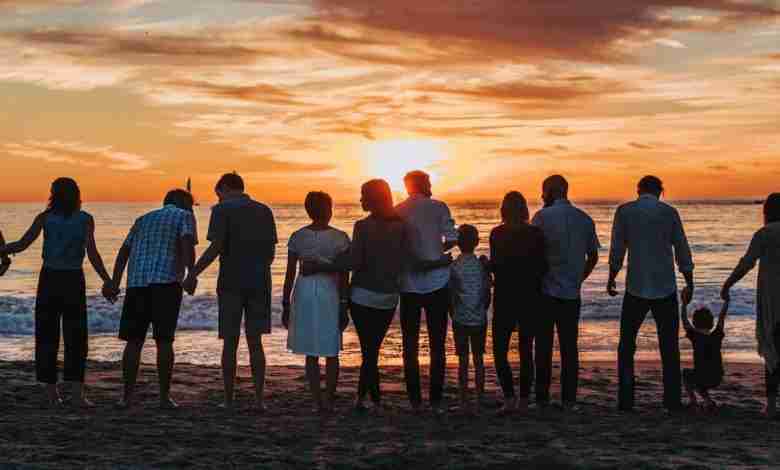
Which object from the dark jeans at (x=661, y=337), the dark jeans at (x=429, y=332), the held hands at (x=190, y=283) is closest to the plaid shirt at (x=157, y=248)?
the held hands at (x=190, y=283)

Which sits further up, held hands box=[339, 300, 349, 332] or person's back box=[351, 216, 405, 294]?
person's back box=[351, 216, 405, 294]

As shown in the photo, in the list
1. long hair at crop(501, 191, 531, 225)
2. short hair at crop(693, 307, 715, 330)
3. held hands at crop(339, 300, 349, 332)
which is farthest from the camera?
short hair at crop(693, 307, 715, 330)

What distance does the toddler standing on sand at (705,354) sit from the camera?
8.67 m

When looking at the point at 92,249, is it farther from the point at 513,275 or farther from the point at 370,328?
the point at 513,275

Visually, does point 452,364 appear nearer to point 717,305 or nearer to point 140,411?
point 140,411

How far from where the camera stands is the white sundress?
8.14 meters

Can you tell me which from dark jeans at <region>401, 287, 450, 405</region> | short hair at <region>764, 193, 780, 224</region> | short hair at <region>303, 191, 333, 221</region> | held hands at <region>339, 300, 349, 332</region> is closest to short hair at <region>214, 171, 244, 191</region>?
short hair at <region>303, 191, 333, 221</region>

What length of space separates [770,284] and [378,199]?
3.50 m

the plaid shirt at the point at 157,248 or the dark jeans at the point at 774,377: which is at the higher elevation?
the plaid shirt at the point at 157,248

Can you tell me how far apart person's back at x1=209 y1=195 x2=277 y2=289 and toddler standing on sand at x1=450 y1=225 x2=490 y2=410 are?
165 cm

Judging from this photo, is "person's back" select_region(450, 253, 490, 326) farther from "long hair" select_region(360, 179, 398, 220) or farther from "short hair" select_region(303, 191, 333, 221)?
"short hair" select_region(303, 191, 333, 221)

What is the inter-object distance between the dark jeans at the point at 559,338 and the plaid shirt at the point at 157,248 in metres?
3.12

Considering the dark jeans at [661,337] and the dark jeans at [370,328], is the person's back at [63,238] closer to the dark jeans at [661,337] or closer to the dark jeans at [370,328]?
the dark jeans at [370,328]

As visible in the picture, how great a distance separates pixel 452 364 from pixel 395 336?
11.3 feet
